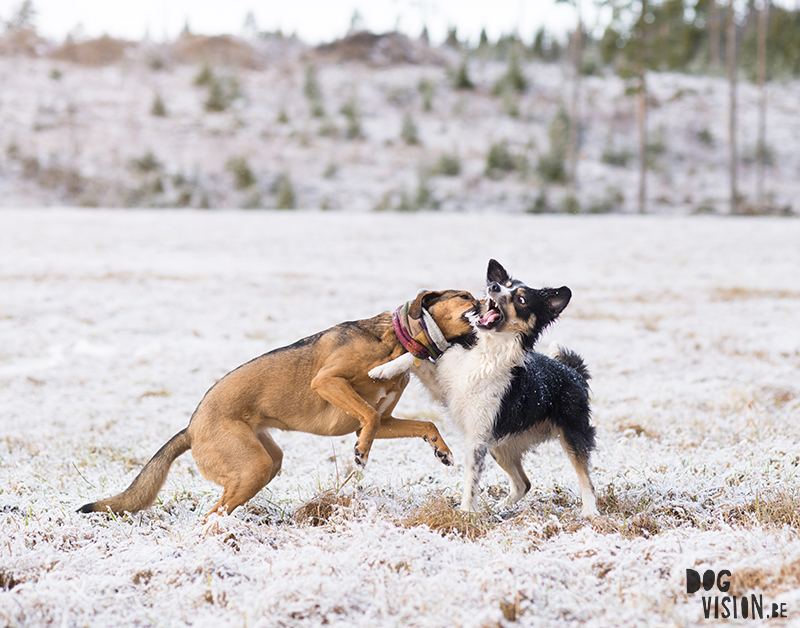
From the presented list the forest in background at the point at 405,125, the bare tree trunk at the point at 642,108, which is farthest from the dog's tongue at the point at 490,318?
the bare tree trunk at the point at 642,108

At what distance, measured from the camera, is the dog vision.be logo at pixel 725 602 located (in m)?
2.60

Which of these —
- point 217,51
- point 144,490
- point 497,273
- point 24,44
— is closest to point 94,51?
point 24,44

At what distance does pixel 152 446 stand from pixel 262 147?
28.3 m

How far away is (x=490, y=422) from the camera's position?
4.01m

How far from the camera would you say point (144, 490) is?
4.04m

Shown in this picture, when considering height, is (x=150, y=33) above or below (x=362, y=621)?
above

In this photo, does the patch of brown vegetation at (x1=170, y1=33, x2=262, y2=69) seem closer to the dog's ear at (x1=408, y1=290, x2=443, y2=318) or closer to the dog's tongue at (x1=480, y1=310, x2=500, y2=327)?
the dog's ear at (x1=408, y1=290, x2=443, y2=318)

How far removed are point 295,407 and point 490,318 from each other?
1437mm

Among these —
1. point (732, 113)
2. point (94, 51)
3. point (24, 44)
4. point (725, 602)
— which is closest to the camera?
point (725, 602)

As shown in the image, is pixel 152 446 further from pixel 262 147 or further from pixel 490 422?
pixel 262 147

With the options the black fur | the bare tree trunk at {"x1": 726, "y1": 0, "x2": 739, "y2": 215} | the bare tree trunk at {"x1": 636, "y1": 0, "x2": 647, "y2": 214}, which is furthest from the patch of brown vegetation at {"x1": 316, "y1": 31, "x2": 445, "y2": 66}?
the black fur

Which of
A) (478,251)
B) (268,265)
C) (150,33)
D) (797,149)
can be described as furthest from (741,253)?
(150,33)

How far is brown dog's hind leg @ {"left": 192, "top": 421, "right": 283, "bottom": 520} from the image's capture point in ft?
12.8

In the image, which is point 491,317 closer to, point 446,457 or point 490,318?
point 490,318
